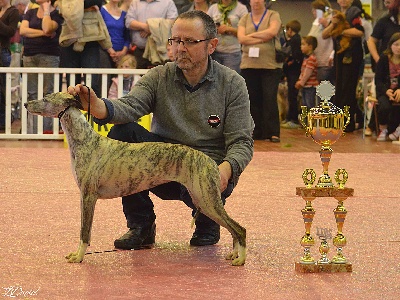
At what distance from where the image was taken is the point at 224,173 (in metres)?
3.69

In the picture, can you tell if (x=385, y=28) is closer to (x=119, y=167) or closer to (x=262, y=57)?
(x=262, y=57)

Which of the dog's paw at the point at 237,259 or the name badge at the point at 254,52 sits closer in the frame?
the dog's paw at the point at 237,259

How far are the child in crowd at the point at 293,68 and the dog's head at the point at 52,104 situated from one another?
29.4 ft

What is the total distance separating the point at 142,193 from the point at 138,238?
200 millimetres

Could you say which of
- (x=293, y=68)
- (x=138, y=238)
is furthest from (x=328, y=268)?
(x=293, y=68)

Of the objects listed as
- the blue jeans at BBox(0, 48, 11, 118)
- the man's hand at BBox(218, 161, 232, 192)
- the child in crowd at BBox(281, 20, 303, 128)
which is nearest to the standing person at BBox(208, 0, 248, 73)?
the blue jeans at BBox(0, 48, 11, 118)

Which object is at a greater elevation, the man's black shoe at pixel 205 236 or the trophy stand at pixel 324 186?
the trophy stand at pixel 324 186

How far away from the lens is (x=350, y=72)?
10.9 m

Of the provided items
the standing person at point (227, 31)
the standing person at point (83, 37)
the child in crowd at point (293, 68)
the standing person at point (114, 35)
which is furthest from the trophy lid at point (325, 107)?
the child in crowd at point (293, 68)

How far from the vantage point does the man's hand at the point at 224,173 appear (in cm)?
368

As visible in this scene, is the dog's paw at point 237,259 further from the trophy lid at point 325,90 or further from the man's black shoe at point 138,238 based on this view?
the trophy lid at point 325,90

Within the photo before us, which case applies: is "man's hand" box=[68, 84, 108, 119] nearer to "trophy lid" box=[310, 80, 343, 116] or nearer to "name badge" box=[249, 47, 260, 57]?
"trophy lid" box=[310, 80, 343, 116]
